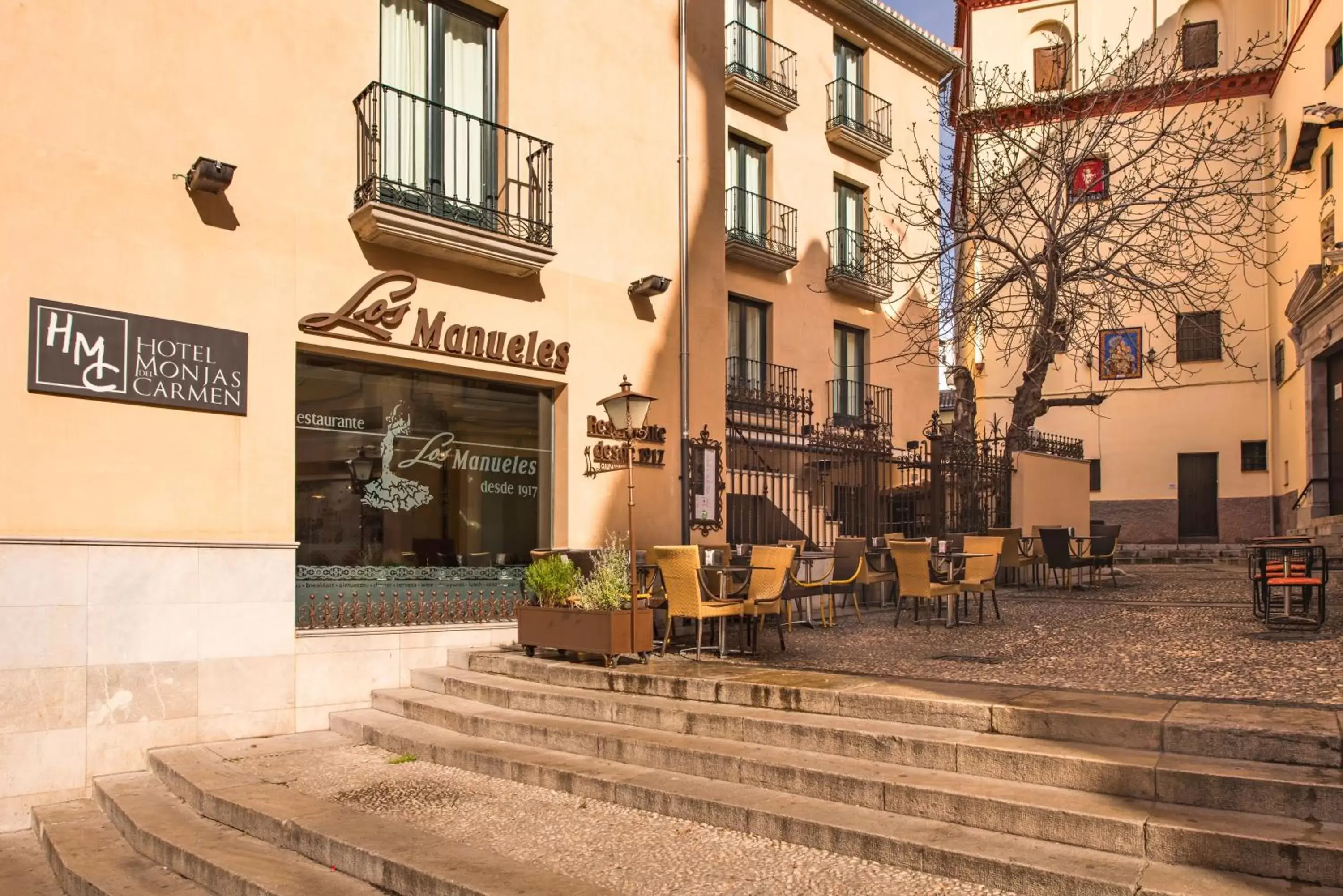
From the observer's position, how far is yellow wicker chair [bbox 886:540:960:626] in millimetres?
10367

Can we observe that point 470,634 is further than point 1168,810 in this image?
Yes

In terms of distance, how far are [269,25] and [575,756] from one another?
6.69 metres

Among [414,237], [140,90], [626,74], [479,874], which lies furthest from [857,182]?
[479,874]

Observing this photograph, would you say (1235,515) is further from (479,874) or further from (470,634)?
(479,874)

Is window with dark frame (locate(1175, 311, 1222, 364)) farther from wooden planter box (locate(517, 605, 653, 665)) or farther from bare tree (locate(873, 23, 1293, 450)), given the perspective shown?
wooden planter box (locate(517, 605, 653, 665))

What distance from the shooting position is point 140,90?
8.09 meters

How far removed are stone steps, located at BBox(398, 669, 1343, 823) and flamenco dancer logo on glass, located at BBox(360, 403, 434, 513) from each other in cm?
285

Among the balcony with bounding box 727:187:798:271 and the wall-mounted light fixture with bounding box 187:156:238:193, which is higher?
the balcony with bounding box 727:187:798:271

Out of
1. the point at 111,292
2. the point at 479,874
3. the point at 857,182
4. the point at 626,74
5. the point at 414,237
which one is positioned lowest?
the point at 479,874

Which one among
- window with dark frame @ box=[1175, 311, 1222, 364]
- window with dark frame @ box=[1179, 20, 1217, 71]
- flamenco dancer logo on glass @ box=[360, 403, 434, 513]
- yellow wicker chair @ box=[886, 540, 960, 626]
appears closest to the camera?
flamenco dancer logo on glass @ box=[360, 403, 434, 513]

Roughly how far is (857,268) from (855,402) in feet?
9.05

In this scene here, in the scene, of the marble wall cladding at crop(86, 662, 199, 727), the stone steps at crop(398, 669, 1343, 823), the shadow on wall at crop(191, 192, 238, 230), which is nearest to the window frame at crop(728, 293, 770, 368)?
the shadow on wall at crop(191, 192, 238, 230)

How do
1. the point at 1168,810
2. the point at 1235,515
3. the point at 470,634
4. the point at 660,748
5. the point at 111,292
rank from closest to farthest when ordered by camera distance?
the point at 1168,810
the point at 660,748
the point at 111,292
the point at 470,634
the point at 1235,515

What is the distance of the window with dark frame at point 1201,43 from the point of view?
27.7 metres
